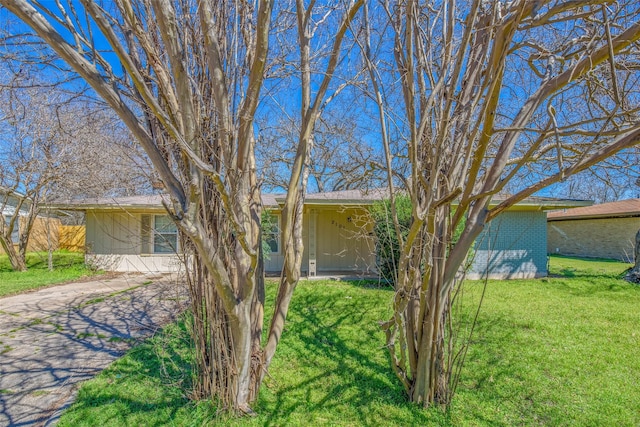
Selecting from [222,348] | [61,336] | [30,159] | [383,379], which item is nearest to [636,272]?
[383,379]

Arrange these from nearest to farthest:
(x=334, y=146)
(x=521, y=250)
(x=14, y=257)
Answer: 1. (x=334, y=146)
2. (x=521, y=250)
3. (x=14, y=257)

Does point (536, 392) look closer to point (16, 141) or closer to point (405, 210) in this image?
point (405, 210)

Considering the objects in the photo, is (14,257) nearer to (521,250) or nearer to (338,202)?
(338,202)

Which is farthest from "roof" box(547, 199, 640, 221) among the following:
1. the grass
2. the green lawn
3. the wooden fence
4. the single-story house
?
the wooden fence

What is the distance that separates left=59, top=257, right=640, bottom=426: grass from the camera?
294cm

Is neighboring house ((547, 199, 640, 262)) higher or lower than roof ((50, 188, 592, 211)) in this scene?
lower

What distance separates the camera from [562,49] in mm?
3182

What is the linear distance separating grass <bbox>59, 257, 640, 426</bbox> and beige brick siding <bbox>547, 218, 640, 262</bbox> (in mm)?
13654

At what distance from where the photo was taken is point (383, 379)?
3705 mm

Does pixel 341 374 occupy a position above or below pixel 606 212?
below

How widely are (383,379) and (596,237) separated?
21027 millimetres

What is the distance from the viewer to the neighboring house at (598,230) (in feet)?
52.9

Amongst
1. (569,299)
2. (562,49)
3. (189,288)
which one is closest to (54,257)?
(189,288)

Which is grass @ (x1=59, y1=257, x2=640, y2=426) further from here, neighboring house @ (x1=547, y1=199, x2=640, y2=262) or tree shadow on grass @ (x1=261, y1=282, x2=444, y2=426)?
neighboring house @ (x1=547, y1=199, x2=640, y2=262)
